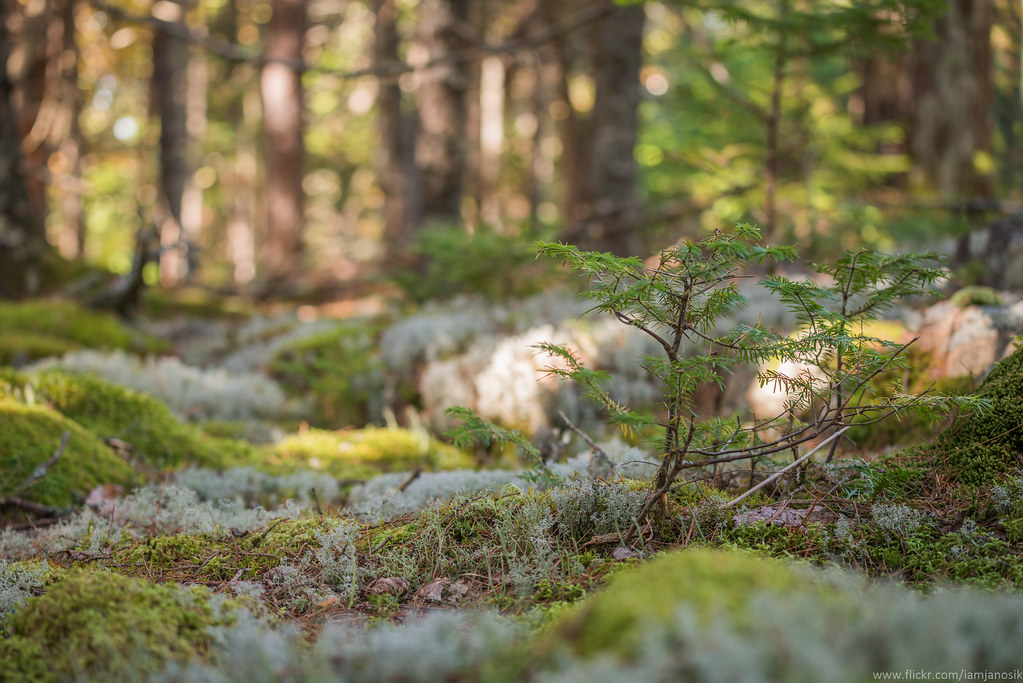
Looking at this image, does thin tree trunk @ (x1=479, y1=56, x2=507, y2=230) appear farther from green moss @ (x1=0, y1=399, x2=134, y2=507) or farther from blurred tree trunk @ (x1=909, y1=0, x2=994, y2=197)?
green moss @ (x1=0, y1=399, x2=134, y2=507)

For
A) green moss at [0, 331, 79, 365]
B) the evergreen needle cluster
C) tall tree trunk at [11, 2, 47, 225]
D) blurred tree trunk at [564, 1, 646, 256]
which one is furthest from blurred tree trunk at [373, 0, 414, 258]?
the evergreen needle cluster

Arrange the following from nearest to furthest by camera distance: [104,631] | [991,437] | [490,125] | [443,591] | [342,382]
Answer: [104,631], [443,591], [991,437], [342,382], [490,125]

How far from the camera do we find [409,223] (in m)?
17.2

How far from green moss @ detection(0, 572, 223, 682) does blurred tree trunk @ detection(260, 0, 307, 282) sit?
1169 centimetres

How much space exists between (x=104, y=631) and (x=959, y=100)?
Result: 12.1 metres

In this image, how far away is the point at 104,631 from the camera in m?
2.10

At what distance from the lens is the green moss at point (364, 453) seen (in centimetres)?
479

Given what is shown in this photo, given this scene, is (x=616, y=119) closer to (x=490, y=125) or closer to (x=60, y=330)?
(x=60, y=330)

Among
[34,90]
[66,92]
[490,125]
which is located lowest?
[34,90]

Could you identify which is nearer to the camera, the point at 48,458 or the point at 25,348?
the point at 48,458

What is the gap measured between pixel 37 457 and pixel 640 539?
3.57 meters

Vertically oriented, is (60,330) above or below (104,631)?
above

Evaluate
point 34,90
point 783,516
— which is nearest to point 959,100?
point 783,516

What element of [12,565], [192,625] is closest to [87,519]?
[12,565]
